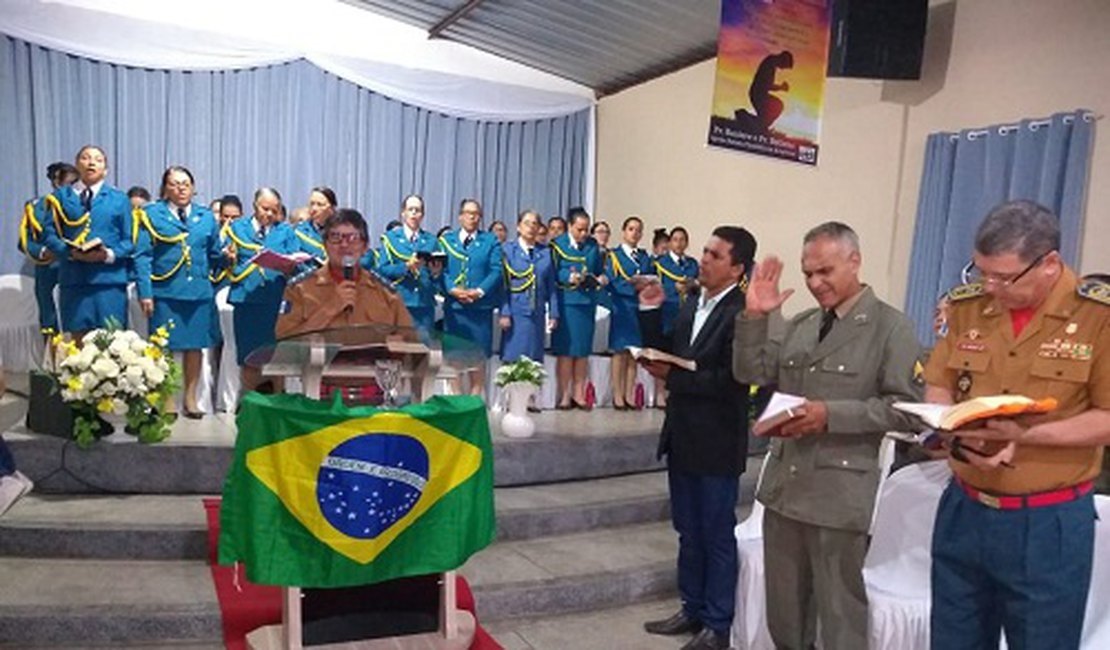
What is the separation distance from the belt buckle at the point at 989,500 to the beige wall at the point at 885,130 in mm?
3268

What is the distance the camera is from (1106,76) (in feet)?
14.7

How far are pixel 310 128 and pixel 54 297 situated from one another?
3158mm

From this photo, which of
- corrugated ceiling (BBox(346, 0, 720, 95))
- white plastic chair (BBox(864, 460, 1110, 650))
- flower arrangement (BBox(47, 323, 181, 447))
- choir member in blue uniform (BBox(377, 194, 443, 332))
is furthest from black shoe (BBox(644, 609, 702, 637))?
corrugated ceiling (BBox(346, 0, 720, 95))

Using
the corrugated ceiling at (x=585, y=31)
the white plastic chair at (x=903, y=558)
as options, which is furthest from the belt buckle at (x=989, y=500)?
the corrugated ceiling at (x=585, y=31)

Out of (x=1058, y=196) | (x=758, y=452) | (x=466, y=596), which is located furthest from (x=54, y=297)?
(x=1058, y=196)

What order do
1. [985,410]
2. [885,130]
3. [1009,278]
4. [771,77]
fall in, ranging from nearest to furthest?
[985,410], [1009,278], [771,77], [885,130]

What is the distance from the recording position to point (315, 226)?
17.6 feet

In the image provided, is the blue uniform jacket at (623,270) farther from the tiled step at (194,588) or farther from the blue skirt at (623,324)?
the tiled step at (194,588)

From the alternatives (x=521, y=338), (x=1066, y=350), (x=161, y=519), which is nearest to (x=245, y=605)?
(x=161, y=519)

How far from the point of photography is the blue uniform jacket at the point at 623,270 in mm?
6449

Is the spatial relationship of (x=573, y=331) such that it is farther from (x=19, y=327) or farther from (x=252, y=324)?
(x=19, y=327)

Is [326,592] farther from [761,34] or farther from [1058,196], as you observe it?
[1058,196]

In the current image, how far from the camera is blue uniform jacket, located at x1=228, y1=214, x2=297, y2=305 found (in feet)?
16.6

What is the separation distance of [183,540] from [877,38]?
463 centimetres
